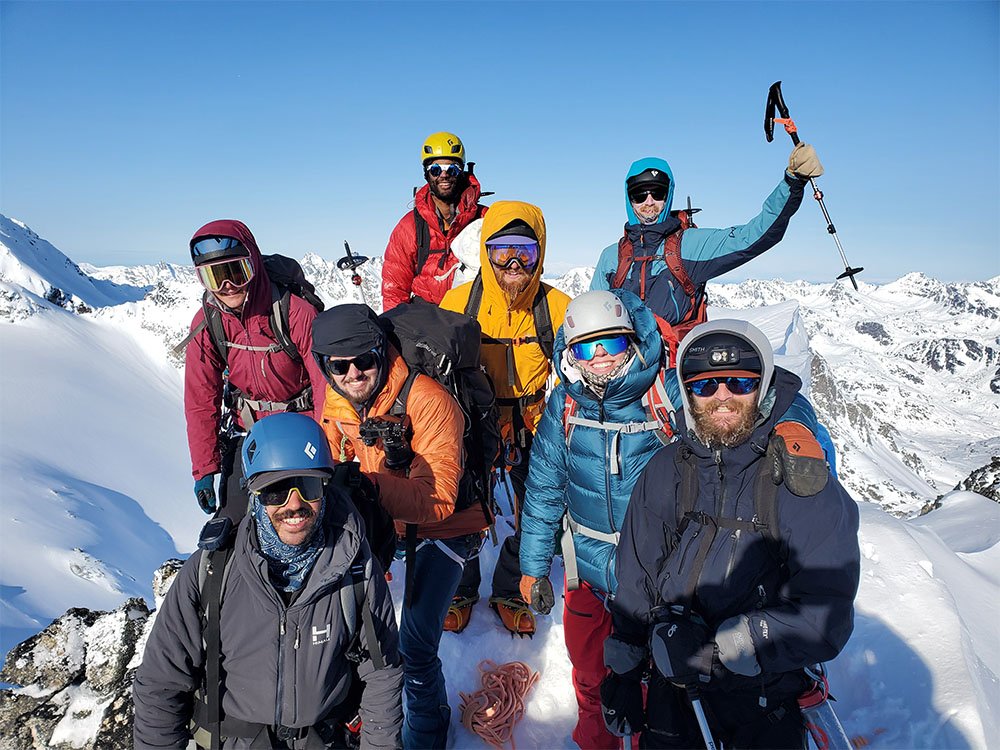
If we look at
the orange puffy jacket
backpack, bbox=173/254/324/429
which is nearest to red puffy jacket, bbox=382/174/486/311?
backpack, bbox=173/254/324/429

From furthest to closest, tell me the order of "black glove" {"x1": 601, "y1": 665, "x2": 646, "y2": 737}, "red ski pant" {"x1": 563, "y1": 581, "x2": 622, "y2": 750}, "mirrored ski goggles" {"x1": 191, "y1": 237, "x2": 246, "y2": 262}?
"mirrored ski goggles" {"x1": 191, "y1": 237, "x2": 246, "y2": 262} → "red ski pant" {"x1": 563, "y1": 581, "x2": 622, "y2": 750} → "black glove" {"x1": 601, "y1": 665, "x2": 646, "y2": 737}

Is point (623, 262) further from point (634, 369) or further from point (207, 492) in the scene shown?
point (207, 492)

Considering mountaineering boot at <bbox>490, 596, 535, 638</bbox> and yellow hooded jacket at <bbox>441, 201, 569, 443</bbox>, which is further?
mountaineering boot at <bbox>490, 596, 535, 638</bbox>

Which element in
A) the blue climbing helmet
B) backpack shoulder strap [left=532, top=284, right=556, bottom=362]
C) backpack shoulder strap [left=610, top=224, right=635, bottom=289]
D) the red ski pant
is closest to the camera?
the blue climbing helmet

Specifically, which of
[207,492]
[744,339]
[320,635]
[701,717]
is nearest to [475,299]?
[744,339]

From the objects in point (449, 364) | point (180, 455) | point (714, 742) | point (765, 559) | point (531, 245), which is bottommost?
point (180, 455)

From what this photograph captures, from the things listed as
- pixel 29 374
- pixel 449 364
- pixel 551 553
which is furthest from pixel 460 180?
pixel 29 374

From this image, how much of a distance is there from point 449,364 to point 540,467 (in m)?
1.17

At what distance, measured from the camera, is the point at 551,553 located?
4691 millimetres

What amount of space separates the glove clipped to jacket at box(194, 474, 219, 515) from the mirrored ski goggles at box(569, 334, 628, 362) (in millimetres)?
4056

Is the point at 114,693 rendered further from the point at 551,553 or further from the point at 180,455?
the point at 180,455

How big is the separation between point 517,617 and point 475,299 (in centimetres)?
355

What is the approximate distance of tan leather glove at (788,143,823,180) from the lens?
17.3 feet

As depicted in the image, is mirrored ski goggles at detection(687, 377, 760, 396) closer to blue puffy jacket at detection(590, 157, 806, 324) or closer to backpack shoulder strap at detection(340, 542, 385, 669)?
backpack shoulder strap at detection(340, 542, 385, 669)
